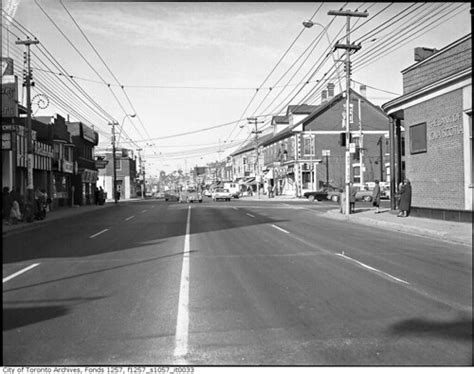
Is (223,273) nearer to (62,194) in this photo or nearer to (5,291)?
(5,291)

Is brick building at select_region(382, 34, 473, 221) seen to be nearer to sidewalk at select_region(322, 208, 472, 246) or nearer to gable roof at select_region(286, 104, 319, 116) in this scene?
sidewalk at select_region(322, 208, 472, 246)

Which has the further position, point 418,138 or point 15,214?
point 15,214

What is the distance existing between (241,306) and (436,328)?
2.17 m

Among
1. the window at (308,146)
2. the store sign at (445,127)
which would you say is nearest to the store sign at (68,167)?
the window at (308,146)

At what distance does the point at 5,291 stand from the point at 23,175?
2129cm

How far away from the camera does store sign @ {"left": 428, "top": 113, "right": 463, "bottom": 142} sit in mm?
12859

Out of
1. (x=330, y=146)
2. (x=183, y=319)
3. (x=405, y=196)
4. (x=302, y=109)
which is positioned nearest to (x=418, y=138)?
(x=405, y=196)

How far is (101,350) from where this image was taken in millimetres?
4402

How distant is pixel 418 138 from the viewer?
15914 mm

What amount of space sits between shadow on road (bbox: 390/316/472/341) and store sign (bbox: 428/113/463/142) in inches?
330

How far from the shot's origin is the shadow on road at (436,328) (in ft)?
15.8

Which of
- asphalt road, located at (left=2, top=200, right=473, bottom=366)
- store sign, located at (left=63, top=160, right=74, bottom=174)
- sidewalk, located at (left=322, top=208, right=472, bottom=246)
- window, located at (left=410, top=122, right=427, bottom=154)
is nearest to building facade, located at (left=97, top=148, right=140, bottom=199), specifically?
store sign, located at (left=63, top=160, right=74, bottom=174)

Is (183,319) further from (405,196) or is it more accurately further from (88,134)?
(88,134)

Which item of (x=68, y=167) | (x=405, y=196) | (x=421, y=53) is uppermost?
(x=421, y=53)
